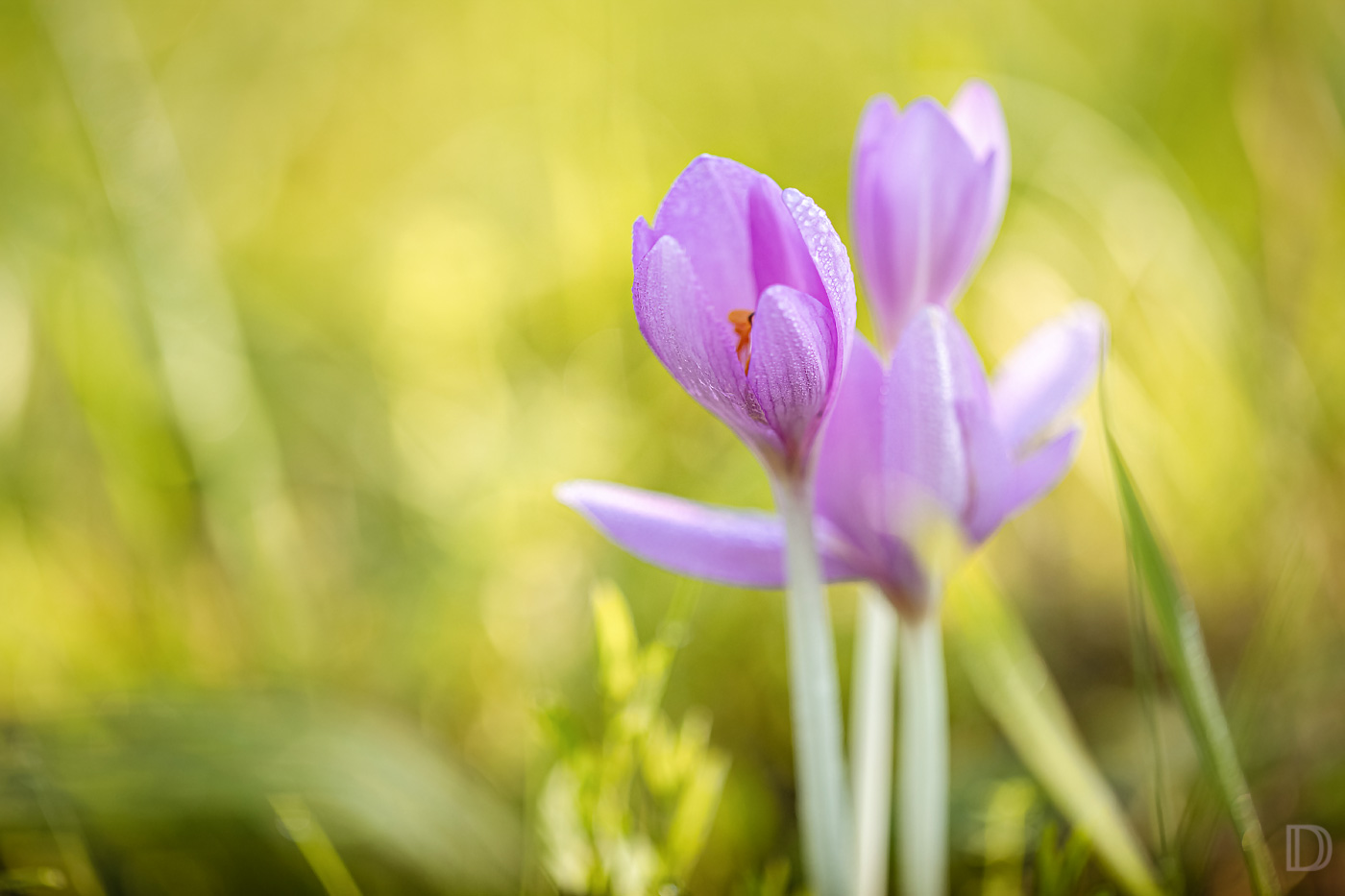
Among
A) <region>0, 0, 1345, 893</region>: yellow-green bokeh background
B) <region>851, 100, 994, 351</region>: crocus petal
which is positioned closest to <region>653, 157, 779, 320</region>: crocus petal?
<region>851, 100, 994, 351</region>: crocus petal

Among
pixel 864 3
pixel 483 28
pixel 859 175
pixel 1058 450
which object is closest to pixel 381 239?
pixel 483 28

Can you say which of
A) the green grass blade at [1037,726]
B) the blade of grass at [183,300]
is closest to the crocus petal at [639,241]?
the green grass blade at [1037,726]

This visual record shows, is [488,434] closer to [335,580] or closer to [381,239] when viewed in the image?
[335,580]

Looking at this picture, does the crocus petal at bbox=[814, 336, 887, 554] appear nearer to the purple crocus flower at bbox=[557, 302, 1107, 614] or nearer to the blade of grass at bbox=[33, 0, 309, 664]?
the purple crocus flower at bbox=[557, 302, 1107, 614]

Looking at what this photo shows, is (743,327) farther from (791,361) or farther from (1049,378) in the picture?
(1049,378)

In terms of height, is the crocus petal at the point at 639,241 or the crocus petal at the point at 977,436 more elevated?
Answer: the crocus petal at the point at 639,241

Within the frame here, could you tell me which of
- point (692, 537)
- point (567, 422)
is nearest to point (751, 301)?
point (692, 537)

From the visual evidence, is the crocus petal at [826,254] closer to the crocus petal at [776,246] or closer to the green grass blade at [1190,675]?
the crocus petal at [776,246]
